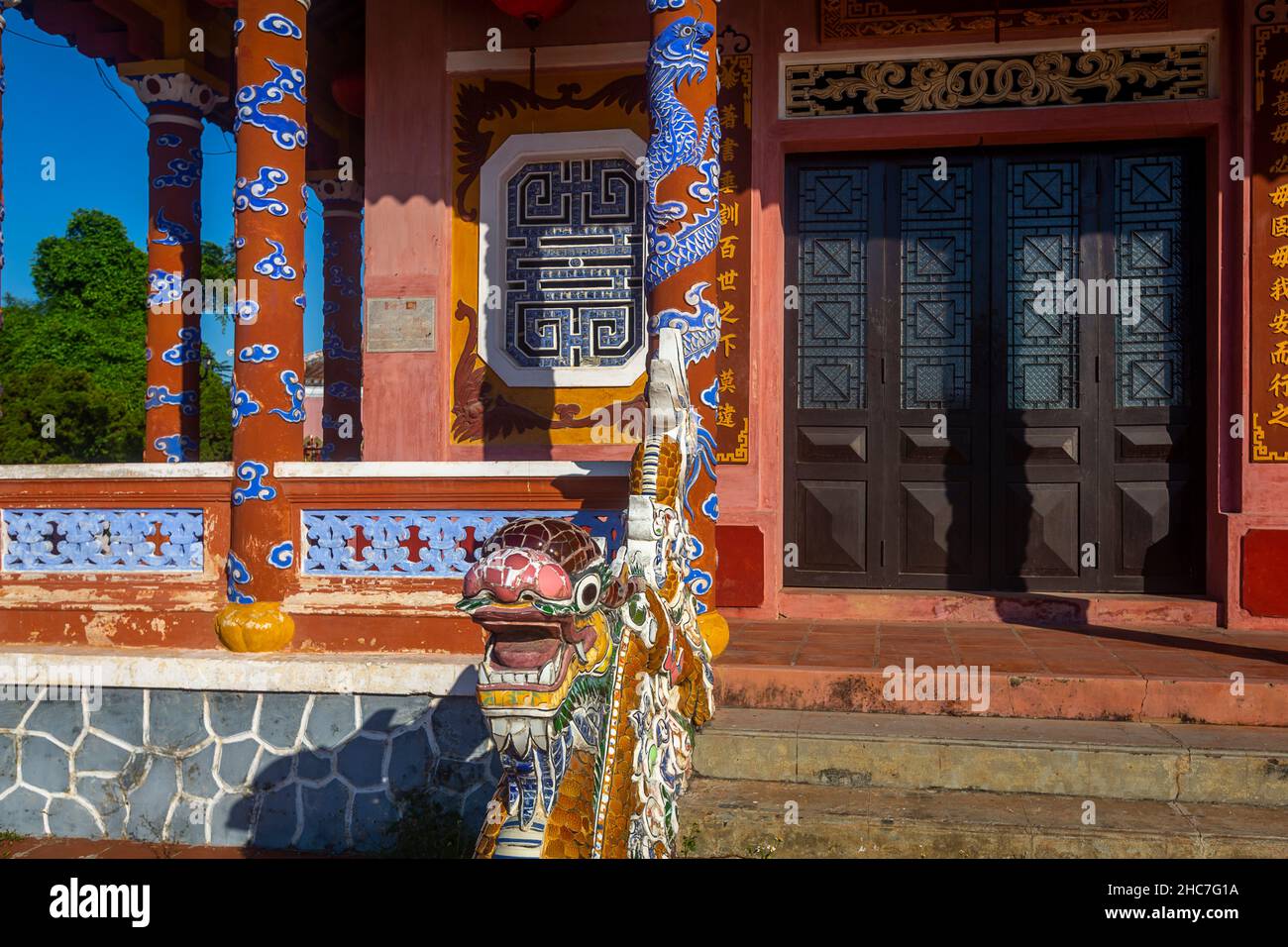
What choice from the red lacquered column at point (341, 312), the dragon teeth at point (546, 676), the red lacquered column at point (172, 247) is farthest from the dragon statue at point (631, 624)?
the red lacquered column at point (341, 312)

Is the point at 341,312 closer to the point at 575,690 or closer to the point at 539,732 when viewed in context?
the point at 575,690

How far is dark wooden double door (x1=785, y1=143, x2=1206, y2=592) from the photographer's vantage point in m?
6.37

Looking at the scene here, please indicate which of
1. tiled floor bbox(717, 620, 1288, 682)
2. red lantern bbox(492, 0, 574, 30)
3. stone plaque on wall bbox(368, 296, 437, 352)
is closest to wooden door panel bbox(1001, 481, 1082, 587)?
tiled floor bbox(717, 620, 1288, 682)

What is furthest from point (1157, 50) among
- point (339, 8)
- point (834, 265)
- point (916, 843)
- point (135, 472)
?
point (135, 472)

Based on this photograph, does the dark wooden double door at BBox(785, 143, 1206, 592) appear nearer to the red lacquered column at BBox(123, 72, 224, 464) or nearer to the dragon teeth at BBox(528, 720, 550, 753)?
the dragon teeth at BBox(528, 720, 550, 753)

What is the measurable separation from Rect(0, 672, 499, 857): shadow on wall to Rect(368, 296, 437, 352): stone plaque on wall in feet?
9.52

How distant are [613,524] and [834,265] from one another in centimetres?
297

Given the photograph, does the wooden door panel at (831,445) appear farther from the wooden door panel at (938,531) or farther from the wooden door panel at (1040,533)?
the wooden door panel at (1040,533)

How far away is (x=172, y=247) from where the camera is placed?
8.23 m

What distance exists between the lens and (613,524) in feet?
15.3

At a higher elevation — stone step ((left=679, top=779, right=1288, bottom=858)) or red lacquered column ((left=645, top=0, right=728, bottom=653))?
red lacquered column ((left=645, top=0, right=728, bottom=653))

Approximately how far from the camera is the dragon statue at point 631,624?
2625 millimetres

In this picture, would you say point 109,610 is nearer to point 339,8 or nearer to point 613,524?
point 613,524

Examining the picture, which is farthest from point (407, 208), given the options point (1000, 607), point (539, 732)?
point (539, 732)
